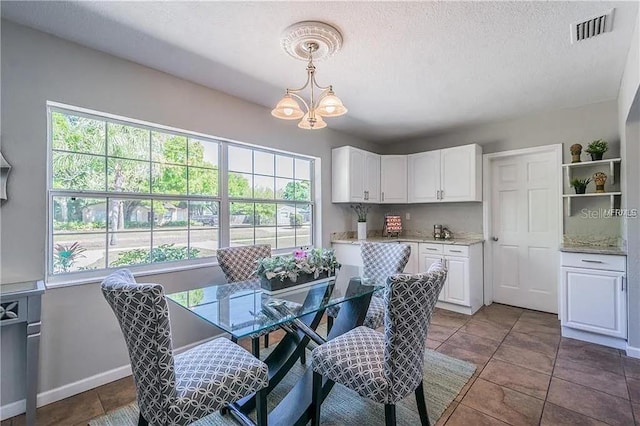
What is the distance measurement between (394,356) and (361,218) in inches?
126

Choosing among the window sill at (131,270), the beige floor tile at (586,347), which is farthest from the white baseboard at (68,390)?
the beige floor tile at (586,347)

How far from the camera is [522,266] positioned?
13.0ft

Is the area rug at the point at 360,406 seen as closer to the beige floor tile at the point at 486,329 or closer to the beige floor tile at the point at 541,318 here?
the beige floor tile at the point at 486,329

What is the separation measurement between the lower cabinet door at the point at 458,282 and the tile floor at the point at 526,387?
0.56 metres

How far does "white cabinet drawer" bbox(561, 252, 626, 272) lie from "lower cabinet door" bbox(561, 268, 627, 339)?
0.05 m

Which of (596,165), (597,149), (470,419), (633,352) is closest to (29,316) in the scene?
(470,419)

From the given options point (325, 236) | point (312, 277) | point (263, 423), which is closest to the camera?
point (263, 423)

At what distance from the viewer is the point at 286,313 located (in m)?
1.66

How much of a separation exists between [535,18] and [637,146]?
5.85 ft

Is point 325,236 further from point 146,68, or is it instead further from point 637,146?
point 637,146

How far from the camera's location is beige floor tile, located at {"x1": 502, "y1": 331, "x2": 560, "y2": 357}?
2.78m

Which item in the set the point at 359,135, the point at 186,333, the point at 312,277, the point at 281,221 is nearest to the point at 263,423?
the point at 312,277

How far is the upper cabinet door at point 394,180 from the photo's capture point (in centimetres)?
464

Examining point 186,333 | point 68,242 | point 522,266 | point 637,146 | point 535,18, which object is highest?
point 535,18
